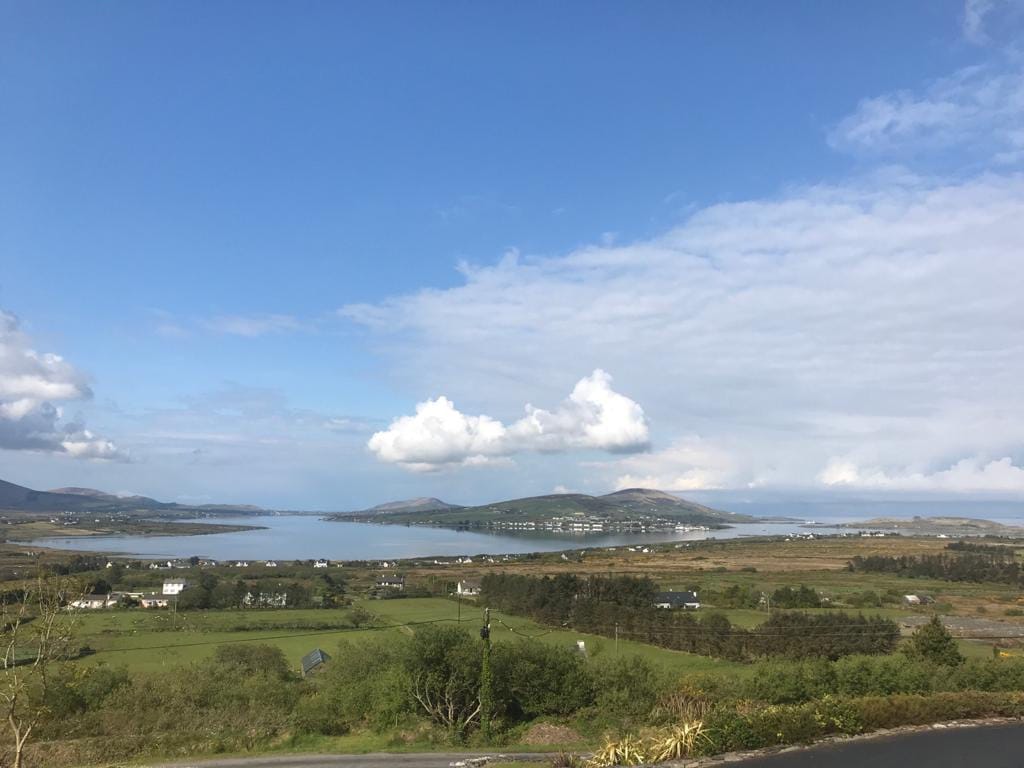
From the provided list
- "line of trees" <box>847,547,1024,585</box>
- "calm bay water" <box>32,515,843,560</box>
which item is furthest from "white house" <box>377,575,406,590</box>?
"line of trees" <box>847,547,1024,585</box>

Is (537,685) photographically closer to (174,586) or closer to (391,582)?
(391,582)

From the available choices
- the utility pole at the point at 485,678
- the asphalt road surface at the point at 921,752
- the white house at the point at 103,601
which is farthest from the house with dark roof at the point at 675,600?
the white house at the point at 103,601

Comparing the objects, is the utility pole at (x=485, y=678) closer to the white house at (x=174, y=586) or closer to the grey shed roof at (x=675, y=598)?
the grey shed roof at (x=675, y=598)

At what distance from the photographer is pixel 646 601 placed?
177 ft

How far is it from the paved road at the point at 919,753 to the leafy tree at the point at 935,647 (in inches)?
604

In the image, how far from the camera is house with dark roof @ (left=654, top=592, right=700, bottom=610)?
55938 mm

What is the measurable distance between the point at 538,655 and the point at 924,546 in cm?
12544

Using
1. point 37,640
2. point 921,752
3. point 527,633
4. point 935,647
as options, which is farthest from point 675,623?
point 37,640

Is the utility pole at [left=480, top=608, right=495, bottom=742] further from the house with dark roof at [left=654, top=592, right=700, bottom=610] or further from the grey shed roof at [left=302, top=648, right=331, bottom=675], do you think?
the house with dark roof at [left=654, top=592, right=700, bottom=610]

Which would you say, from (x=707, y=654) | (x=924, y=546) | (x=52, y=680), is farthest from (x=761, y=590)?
(x=924, y=546)

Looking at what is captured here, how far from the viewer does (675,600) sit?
57594 mm

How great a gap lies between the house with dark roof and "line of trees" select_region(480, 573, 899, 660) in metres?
1.13

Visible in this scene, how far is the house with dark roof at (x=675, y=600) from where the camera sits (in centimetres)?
5594

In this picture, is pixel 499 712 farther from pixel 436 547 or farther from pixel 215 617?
pixel 436 547
